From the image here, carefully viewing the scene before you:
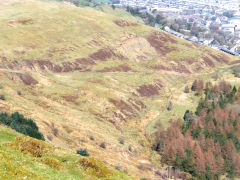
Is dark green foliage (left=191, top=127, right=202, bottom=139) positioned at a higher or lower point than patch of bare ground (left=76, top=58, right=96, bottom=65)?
lower

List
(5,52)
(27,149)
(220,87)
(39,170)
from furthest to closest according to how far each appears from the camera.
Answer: (220,87)
(5,52)
(27,149)
(39,170)

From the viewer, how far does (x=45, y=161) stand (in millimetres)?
30312

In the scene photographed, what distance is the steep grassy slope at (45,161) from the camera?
85.0 ft

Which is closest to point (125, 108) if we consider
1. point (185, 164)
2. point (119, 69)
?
point (185, 164)

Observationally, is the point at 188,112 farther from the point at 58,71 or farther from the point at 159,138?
the point at 58,71

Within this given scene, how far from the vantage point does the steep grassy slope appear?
25.9 m

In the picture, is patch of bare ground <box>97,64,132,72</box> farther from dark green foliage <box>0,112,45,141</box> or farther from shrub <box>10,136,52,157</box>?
shrub <box>10,136,52,157</box>

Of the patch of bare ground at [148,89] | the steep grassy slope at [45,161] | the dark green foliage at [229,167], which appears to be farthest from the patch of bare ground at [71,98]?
the steep grassy slope at [45,161]

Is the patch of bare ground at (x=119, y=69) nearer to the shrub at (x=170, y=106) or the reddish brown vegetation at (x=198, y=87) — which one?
the reddish brown vegetation at (x=198, y=87)

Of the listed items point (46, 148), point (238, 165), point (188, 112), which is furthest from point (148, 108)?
point (46, 148)

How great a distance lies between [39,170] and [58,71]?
446ft

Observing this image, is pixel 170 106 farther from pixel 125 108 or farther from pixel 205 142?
pixel 205 142

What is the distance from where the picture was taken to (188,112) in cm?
14175

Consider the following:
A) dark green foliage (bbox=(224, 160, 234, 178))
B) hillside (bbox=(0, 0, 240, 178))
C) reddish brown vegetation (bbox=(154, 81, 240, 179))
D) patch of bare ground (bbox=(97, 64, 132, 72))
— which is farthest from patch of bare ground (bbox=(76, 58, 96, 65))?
dark green foliage (bbox=(224, 160, 234, 178))
